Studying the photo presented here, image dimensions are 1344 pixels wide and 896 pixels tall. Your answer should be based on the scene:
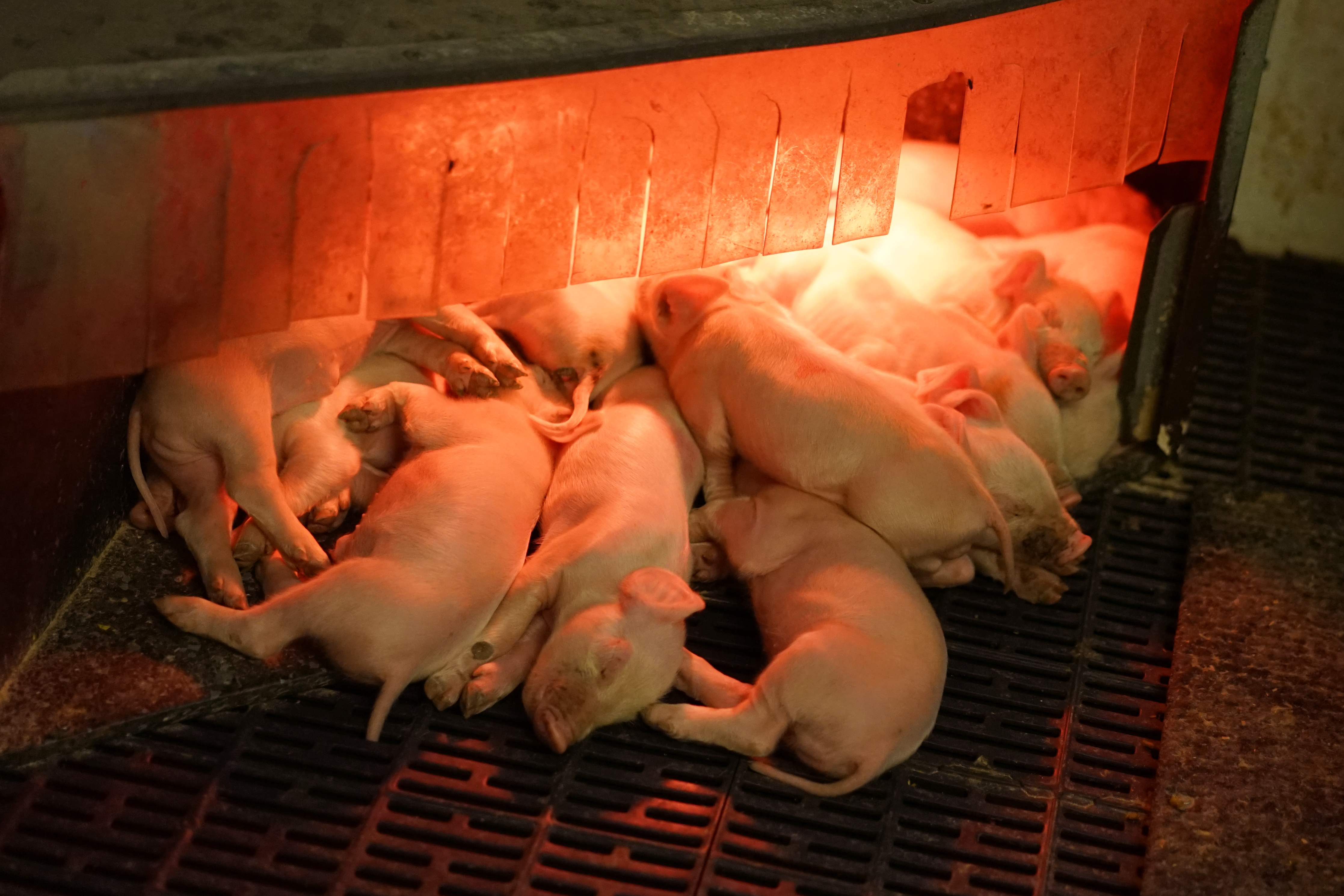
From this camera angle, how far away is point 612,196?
2.39 m

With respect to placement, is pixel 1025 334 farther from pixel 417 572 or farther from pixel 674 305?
pixel 417 572

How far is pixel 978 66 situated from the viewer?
2.59 m

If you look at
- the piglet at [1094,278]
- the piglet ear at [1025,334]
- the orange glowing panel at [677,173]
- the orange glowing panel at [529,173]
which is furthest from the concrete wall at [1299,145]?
the orange glowing panel at [677,173]

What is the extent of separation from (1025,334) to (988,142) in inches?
26.7

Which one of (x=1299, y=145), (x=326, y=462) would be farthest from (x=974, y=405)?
(x=1299, y=145)

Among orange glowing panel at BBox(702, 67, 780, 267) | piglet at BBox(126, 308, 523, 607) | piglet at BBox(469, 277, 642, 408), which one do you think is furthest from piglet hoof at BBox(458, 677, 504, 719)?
orange glowing panel at BBox(702, 67, 780, 267)

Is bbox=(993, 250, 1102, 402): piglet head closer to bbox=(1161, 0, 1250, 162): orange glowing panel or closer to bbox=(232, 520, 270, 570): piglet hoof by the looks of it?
bbox=(1161, 0, 1250, 162): orange glowing panel

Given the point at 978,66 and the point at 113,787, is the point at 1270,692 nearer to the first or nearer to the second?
the point at 978,66

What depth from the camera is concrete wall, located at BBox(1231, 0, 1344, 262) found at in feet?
13.1

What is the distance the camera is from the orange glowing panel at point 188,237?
1.99 metres

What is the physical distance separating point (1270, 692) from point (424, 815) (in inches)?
62.2

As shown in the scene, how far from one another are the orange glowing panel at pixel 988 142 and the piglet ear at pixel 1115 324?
680 millimetres

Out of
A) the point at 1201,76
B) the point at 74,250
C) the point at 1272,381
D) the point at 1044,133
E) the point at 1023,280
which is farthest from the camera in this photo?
the point at 1272,381

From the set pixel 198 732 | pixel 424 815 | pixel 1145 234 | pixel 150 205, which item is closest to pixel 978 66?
pixel 1145 234
